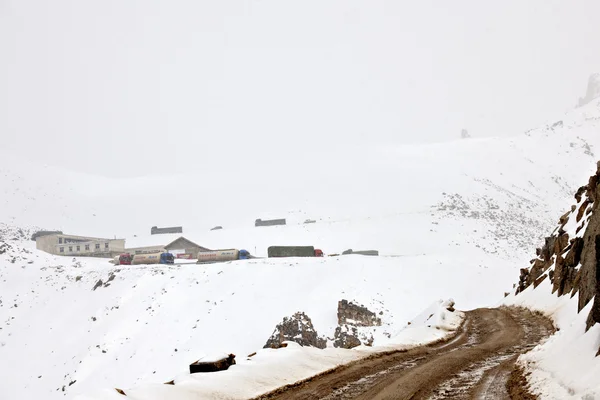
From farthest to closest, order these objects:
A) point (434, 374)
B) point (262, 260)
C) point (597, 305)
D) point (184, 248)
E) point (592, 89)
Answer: point (592, 89), point (184, 248), point (262, 260), point (434, 374), point (597, 305)

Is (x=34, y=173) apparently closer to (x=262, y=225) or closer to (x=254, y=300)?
(x=262, y=225)

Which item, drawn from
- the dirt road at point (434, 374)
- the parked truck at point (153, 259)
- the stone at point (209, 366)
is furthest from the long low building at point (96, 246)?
the stone at point (209, 366)

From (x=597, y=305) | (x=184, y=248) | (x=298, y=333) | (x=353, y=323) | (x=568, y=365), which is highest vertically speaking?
(x=184, y=248)

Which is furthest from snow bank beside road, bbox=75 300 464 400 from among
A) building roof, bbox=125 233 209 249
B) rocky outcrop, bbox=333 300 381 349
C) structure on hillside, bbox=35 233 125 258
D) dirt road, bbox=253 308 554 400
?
structure on hillside, bbox=35 233 125 258

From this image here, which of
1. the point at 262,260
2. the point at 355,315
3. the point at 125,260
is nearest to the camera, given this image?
the point at 355,315

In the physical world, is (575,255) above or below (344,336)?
above

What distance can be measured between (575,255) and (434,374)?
13.0m

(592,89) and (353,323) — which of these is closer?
(353,323)

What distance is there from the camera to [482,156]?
132m

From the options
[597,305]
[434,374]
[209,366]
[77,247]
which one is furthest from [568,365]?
[77,247]

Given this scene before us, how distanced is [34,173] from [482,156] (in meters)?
130

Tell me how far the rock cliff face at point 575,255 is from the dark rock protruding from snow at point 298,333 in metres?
15.9

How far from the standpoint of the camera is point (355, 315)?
4222 centimetres

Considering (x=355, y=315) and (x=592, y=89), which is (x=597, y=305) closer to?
(x=355, y=315)
